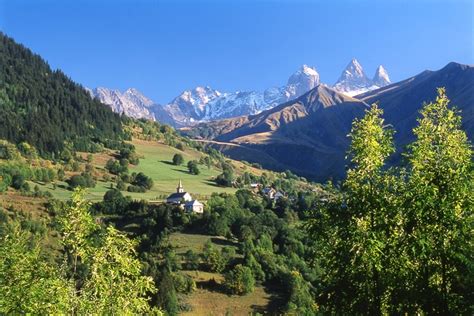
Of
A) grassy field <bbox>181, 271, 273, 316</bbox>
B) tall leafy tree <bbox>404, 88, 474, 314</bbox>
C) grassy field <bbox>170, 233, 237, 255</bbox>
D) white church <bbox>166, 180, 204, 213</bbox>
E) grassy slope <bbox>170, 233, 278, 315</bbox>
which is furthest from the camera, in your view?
white church <bbox>166, 180, 204, 213</bbox>

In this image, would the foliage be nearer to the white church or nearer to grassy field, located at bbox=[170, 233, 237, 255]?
grassy field, located at bbox=[170, 233, 237, 255]

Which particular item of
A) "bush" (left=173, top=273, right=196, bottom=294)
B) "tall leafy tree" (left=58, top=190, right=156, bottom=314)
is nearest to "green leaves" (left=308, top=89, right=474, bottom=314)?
"tall leafy tree" (left=58, top=190, right=156, bottom=314)

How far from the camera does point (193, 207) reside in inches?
7052

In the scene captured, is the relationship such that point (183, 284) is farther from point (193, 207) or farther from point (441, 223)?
point (441, 223)

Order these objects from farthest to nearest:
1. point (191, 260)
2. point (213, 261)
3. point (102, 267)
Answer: point (213, 261) → point (191, 260) → point (102, 267)

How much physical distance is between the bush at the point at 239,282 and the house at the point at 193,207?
154 feet

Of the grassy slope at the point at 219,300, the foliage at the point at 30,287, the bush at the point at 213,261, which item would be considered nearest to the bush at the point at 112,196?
the grassy slope at the point at 219,300

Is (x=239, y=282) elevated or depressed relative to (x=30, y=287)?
depressed

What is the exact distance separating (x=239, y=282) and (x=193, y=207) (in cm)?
5177

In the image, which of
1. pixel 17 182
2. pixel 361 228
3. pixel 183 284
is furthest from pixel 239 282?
pixel 361 228

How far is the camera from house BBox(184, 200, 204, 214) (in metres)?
178

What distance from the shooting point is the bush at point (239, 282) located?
5207 inches

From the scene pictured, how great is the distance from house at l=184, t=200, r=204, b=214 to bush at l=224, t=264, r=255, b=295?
46946mm

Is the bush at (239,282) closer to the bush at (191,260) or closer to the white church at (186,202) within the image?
the bush at (191,260)
